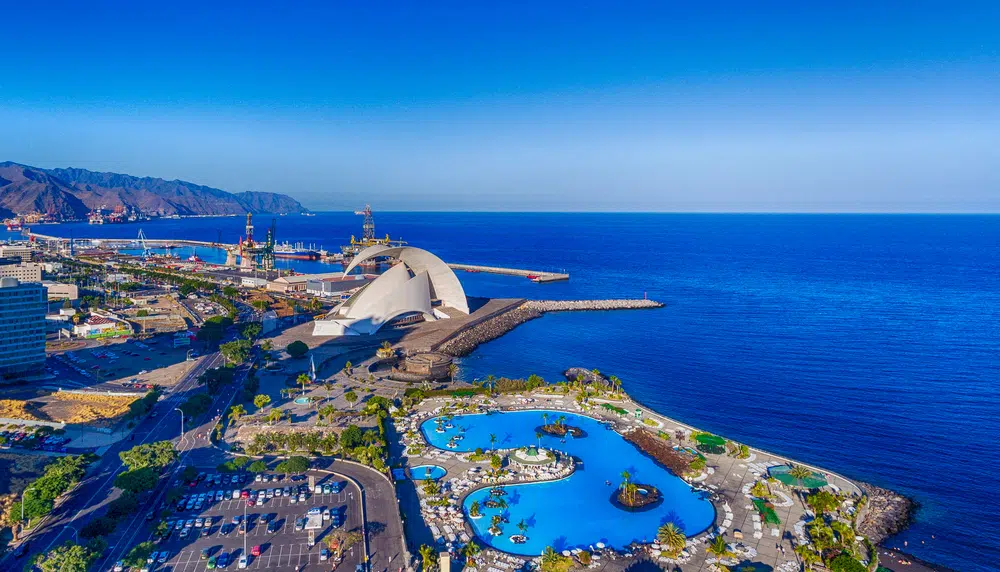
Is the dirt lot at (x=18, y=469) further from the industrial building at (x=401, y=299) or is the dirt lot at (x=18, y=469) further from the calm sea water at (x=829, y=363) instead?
the calm sea water at (x=829, y=363)

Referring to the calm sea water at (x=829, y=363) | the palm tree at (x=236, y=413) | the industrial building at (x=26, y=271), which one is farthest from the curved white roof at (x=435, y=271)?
the industrial building at (x=26, y=271)

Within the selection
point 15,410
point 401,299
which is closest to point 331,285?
point 401,299

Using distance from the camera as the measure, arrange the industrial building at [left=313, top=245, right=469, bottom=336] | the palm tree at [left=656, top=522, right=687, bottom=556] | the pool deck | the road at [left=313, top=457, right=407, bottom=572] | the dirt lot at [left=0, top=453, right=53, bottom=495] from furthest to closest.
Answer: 1. the industrial building at [left=313, top=245, right=469, bottom=336]
2. the dirt lot at [left=0, top=453, right=53, bottom=495]
3. the pool deck
4. the palm tree at [left=656, top=522, right=687, bottom=556]
5. the road at [left=313, top=457, right=407, bottom=572]

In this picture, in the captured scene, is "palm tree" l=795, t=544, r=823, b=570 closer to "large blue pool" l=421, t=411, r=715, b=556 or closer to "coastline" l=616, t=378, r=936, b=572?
"coastline" l=616, t=378, r=936, b=572

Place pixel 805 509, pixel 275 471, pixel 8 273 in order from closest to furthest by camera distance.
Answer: pixel 805 509 < pixel 275 471 < pixel 8 273

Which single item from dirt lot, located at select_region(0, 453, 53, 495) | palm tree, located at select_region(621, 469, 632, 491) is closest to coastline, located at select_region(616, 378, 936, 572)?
palm tree, located at select_region(621, 469, 632, 491)

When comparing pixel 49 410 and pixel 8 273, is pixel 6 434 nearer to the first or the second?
pixel 49 410

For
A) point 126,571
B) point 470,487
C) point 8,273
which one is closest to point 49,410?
point 126,571

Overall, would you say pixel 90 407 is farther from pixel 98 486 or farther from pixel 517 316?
pixel 517 316
